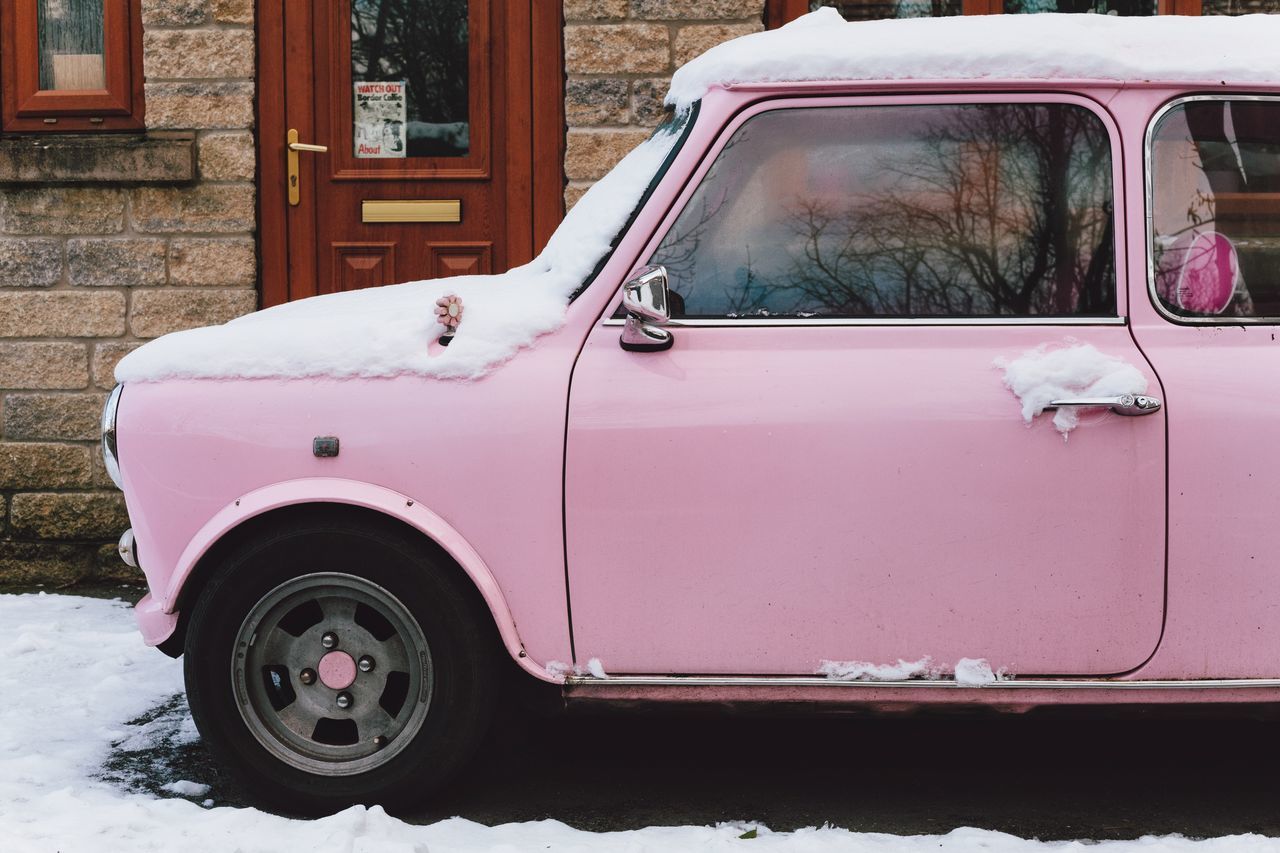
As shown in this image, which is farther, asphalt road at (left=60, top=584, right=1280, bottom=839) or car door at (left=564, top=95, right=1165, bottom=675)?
asphalt road at (left=60, top=584, right=1280, bottom=839)

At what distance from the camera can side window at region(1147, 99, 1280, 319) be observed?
3441 millimetres

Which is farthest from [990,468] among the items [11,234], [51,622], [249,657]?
[11,234]

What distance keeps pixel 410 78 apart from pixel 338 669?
4.26 metres

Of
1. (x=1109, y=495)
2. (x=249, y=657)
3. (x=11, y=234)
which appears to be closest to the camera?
(x=1109, y=495)

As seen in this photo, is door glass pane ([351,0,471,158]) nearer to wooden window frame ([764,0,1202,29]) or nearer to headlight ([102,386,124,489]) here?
wooden window frame ([764,0,1202,29])

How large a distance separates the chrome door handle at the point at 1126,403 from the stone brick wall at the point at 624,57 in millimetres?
3835

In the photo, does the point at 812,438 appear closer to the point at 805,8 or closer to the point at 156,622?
the point at 156,622

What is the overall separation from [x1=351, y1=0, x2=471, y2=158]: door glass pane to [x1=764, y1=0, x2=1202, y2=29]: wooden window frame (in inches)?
59.7

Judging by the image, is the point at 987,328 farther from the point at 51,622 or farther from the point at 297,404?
the point at 51,622

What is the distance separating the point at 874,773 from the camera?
3.99m

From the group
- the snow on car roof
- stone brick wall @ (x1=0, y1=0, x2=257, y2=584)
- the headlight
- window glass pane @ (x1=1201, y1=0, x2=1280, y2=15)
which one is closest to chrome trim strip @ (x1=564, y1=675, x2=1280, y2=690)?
the headlight

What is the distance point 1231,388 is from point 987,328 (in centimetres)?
59

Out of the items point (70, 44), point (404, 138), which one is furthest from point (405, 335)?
point (70, 44)

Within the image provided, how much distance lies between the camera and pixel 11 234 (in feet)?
22.7
